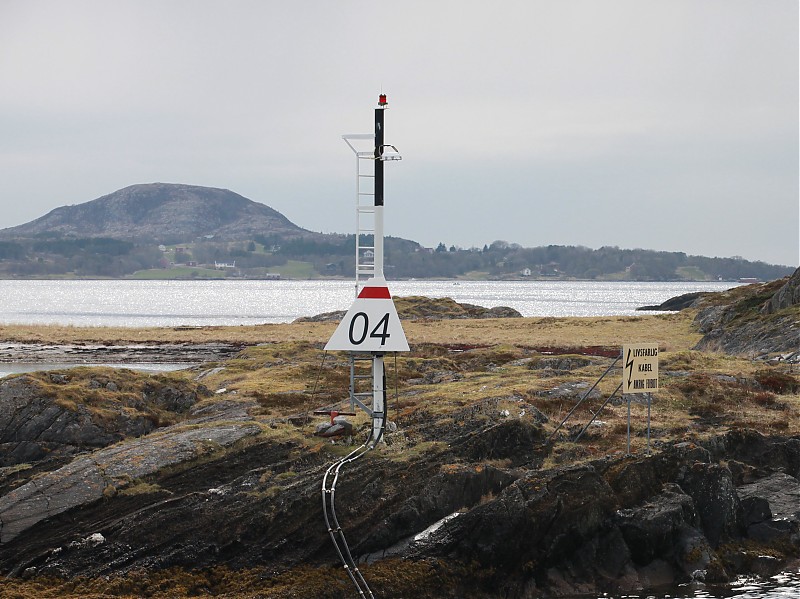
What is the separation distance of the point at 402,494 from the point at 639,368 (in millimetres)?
8134

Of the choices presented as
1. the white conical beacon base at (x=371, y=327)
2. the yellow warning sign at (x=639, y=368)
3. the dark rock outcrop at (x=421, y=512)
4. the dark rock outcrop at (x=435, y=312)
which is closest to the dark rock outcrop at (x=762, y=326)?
the yellow warning sign at (x=639, y=368)

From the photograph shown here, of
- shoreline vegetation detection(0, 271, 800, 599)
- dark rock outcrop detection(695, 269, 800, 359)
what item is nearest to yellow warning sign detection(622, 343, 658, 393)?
shoreline vegetation detection(0, 271, 800, 599)

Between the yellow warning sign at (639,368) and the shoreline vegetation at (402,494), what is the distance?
5.51ft

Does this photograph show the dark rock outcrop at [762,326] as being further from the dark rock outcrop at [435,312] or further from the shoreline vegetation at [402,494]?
the dark rock outcrop at [435,312]

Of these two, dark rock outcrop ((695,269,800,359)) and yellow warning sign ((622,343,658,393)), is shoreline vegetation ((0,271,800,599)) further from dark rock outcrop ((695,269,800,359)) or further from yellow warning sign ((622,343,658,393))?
dark rock outcrop ((695,269,800,359))

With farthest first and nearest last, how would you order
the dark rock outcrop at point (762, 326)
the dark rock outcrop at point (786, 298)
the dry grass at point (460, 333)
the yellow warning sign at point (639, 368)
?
the dry grass at point (460, 333) < the dark rock outcrop at point (786, 298) < the dark rock outcrop at point (762, 326) < the yellow warning sign at point (639, 368)

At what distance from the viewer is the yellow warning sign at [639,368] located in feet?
82.7

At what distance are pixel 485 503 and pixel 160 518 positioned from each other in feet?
23.1

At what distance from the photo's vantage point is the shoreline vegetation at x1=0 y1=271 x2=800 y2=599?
1958 centimetres

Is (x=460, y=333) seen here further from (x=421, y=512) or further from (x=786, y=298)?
(x=421, y=512)

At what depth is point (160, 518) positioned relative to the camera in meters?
20.4

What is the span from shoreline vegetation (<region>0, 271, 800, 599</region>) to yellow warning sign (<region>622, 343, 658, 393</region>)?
1.68 m

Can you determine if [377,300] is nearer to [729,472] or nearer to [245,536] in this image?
[245,536]

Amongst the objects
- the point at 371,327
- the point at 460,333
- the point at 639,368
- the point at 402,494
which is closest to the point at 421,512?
the point at 402,494
